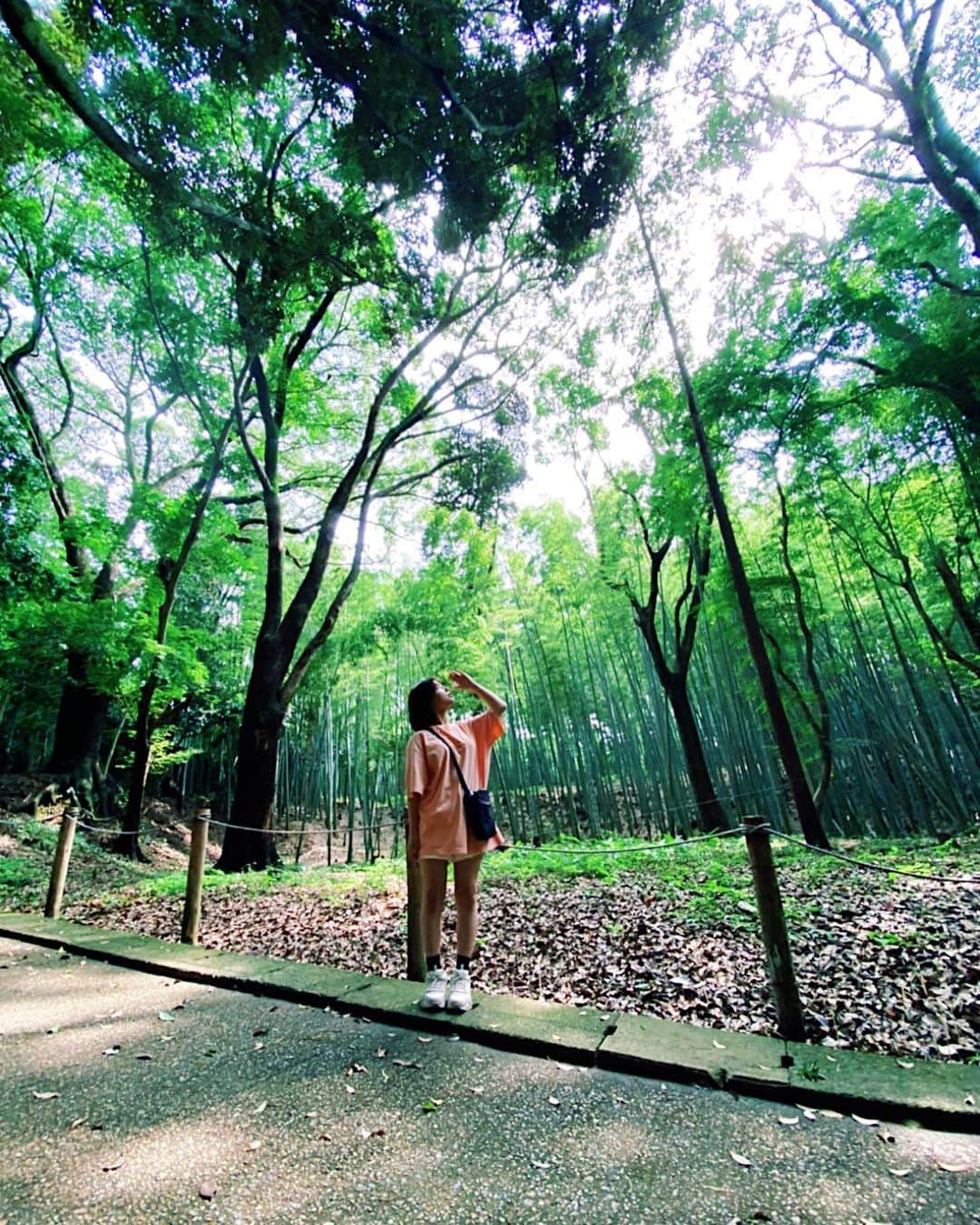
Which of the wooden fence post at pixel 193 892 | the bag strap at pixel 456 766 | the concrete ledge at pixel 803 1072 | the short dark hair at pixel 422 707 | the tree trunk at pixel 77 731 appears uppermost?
the tree trunk at pixel 77 731

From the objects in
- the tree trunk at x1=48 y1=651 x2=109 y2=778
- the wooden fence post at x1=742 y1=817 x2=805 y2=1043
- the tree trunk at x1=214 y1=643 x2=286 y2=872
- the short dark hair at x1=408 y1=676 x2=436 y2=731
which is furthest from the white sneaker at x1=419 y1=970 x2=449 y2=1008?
the tree trunk at x1=48 y1=651 x2=109 y2=778

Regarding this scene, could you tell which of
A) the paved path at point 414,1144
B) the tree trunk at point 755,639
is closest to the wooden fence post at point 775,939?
the paved path at point 414,1144

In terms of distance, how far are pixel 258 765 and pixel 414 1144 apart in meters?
5.51

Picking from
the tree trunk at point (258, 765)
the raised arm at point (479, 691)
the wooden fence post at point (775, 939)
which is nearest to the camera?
the wooden fence post at point (775, 939)

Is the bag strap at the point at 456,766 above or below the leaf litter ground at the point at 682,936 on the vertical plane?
above

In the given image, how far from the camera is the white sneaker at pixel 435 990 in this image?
7.07 feet

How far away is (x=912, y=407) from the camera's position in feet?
18.2

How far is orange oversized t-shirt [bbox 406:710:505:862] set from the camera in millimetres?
2201

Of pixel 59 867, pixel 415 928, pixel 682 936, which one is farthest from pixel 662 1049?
pixel 59 867

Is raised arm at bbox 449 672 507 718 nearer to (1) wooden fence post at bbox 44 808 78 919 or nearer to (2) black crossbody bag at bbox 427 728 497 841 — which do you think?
(2) black crossbody bag at bbox 427 728 497 841

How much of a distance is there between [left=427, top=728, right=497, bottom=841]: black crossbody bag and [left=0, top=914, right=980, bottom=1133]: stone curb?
67cm

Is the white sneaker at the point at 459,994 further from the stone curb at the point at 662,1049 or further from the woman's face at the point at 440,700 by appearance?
the woman's face at the point at 440,700

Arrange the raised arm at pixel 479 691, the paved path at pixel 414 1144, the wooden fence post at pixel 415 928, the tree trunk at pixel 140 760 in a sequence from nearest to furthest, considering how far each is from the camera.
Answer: the paved path at pixel 414 1144, the raised arm at pixel 479 691, the wooden fence post at pixel 415 928, the tree trunk at pixel 140 760

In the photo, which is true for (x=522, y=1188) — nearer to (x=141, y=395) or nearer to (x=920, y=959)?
(x=920, y=959)
